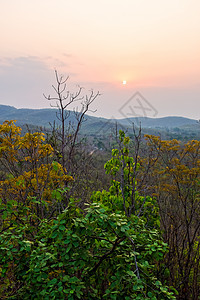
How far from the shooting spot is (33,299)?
2287 mm

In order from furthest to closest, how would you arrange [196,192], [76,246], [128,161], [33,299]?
1. [196,192]
2. [128,161]
3. [33,299]
4. [76,246]

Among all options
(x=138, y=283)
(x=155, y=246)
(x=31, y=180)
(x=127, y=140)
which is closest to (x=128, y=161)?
(x=127, y=140)

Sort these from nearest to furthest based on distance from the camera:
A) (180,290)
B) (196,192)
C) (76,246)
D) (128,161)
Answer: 1. (76,246)
2. (128,161)
3. (180,290)
4. (196,192)

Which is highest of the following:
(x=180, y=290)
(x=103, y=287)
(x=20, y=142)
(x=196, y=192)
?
(x=20, y=142)

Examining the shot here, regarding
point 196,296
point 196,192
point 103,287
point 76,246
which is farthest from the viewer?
point 196,192

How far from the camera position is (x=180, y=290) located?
211 inches

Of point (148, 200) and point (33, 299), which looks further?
point (148, 200)

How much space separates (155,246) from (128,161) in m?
2.35

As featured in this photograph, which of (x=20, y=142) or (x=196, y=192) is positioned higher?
(x=20, y=142)

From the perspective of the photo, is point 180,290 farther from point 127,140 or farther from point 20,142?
point 20,142

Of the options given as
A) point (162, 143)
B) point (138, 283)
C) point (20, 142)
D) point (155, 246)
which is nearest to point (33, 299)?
point (138, 283)

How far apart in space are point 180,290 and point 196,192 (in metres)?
2.34

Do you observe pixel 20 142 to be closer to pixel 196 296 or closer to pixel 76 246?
pixel 76 246

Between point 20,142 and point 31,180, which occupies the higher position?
point 20,142
